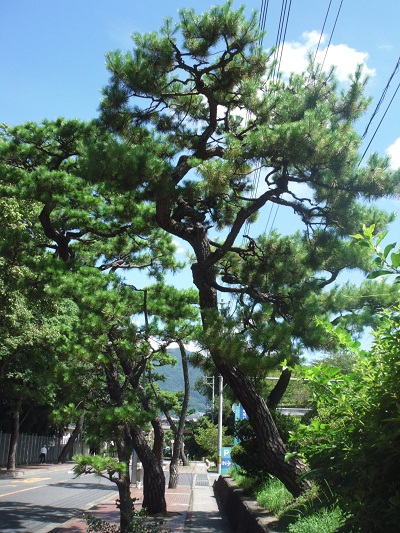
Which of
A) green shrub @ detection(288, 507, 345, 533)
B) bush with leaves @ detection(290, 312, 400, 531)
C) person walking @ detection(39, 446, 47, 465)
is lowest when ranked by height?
green shrub @ detection(288, 507, 345, 533)

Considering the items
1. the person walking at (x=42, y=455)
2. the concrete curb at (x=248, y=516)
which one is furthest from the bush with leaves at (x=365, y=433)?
the person walking at (x=42, y=455)

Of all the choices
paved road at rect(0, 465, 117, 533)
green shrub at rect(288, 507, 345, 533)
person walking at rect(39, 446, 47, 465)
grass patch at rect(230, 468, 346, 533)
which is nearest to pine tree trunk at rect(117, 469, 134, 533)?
grass patch at rect(230, 468, 346, 533)

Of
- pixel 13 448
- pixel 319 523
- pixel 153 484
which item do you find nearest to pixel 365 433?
pixel 319 523

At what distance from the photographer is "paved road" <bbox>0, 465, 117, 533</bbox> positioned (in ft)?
41.4

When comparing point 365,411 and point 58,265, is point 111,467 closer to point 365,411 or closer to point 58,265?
point 58,265

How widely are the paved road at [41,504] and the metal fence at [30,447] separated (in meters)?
12.6

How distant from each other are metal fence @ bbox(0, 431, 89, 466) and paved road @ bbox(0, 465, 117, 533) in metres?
12.6

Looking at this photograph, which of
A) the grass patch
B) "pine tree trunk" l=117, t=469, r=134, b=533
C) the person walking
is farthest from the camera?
the person walking

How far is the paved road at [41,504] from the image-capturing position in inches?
497

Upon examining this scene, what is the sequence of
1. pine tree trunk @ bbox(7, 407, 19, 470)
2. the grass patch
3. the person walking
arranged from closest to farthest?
1. the grass patch
2. pine tree trunk @ bbox(7, 407, 19, 470)
3. the person walking

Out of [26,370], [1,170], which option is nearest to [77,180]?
[1,170]

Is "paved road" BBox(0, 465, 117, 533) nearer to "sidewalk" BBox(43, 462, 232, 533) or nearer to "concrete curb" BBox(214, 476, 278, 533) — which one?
"sidewalk" BBox(43, 462, 232, 533)

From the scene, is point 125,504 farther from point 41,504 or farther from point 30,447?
point 30,447

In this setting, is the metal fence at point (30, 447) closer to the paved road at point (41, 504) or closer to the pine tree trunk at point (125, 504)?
the paved road at point (41, 504)
